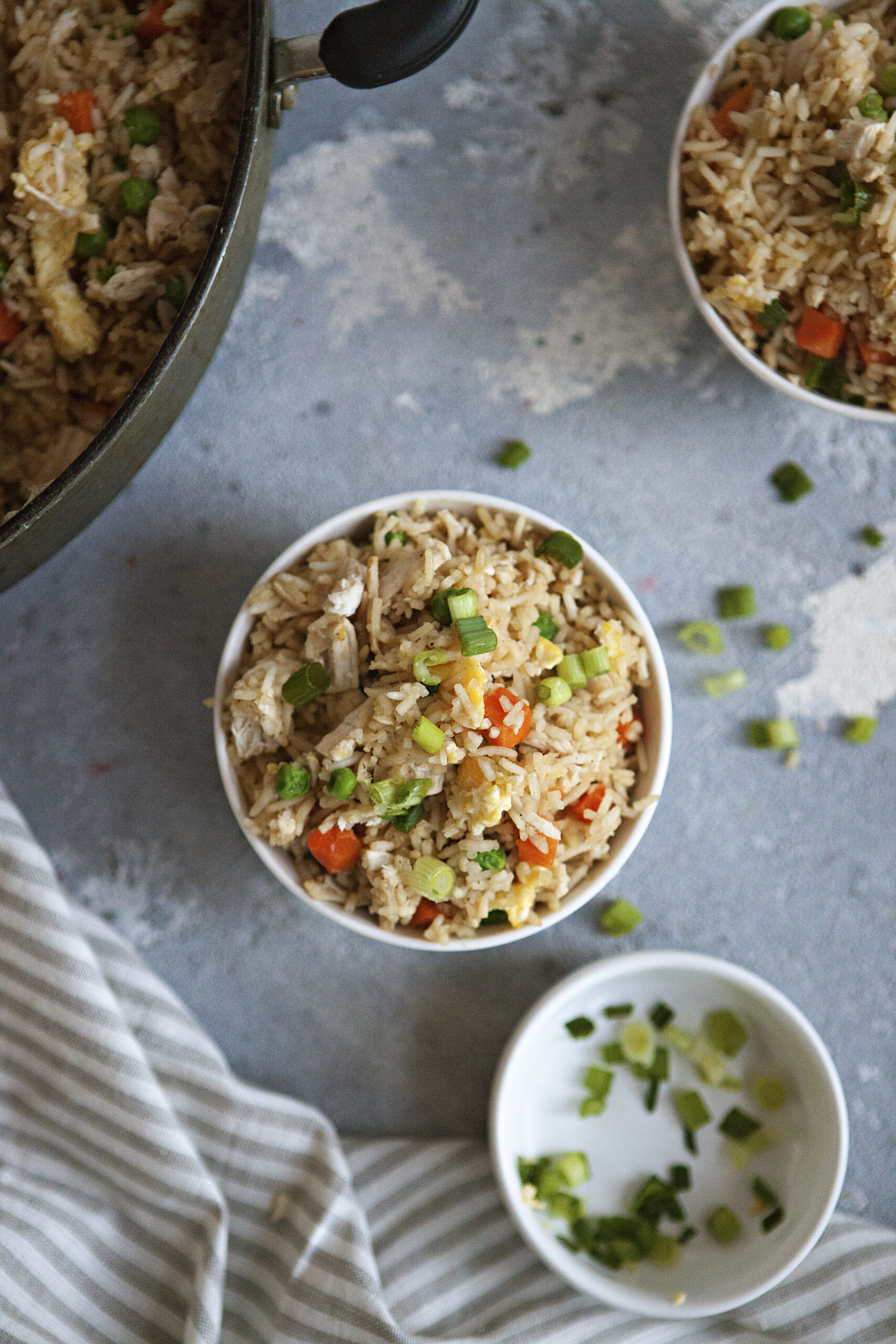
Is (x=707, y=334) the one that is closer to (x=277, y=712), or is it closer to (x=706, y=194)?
(x=706, y=194)

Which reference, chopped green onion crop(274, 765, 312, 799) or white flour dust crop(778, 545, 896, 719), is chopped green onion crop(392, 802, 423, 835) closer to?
chopped green onion crop(274, 765, 312, 799)

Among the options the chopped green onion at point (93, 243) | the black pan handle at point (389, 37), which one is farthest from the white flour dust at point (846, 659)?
the chopped green onion at point (93, 243)

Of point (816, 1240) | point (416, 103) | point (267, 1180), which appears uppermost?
point (416, 103)

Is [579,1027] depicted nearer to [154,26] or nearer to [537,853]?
[537,853]

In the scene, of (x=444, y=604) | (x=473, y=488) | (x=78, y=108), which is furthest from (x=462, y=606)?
(x=78, y=108)

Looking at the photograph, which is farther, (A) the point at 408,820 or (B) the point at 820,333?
(B) the point at 820,333

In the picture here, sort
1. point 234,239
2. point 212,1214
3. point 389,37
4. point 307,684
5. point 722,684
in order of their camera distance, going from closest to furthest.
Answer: point 389,37 < point 234,239 < point 307,684 < point 212,1214 < point 722,684

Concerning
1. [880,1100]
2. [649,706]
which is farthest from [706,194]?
[880,1100]
